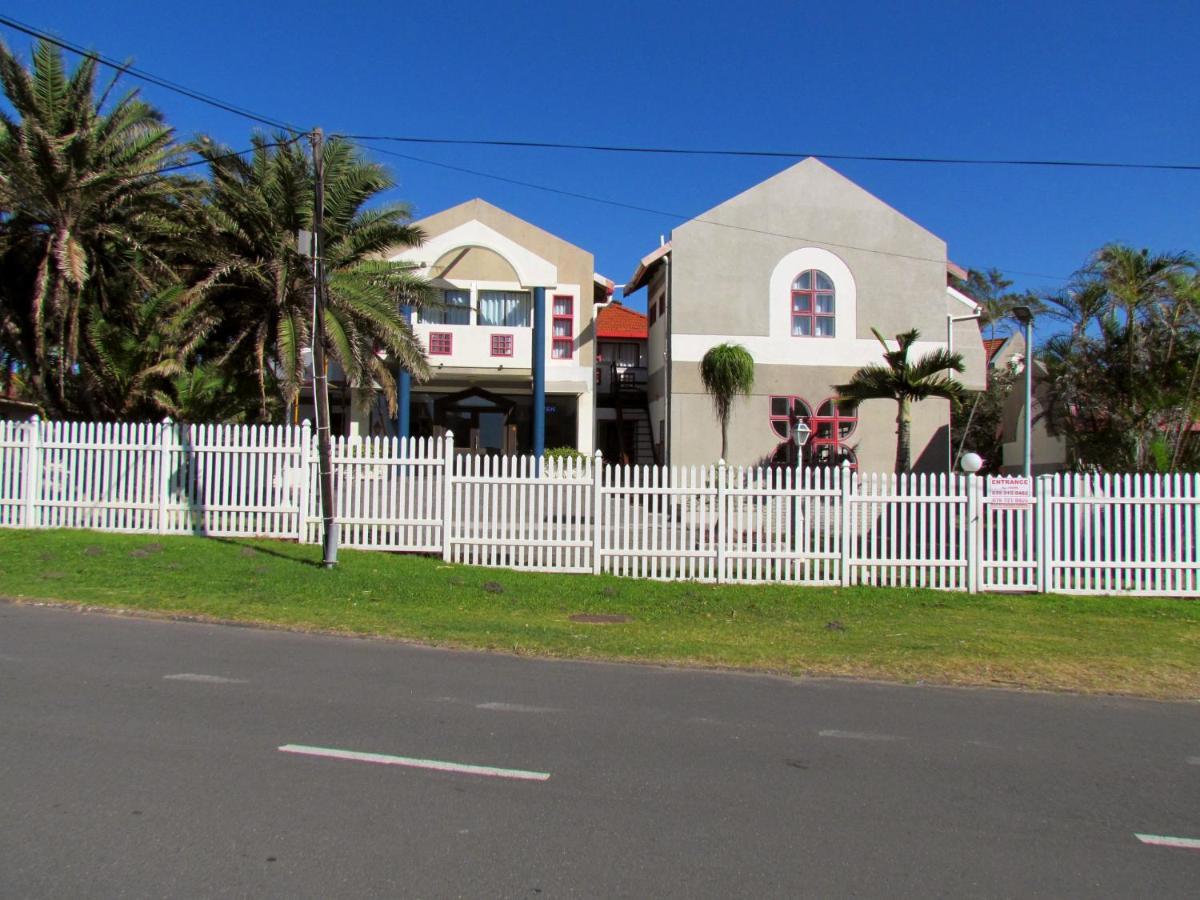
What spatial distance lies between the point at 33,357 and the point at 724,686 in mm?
18405

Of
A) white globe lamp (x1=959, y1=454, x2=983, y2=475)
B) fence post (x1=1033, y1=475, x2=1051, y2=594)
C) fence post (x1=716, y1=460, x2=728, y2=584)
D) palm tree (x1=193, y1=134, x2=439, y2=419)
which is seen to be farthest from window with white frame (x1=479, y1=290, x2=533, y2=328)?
fence post (x1=1033, y1=475, x2=1051, y2=594)

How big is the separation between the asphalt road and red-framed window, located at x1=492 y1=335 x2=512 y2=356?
18.9 m

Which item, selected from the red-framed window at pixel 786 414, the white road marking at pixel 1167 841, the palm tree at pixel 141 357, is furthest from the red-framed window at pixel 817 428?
the white road marking at pixel 1167 841

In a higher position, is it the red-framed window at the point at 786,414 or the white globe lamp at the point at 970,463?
the red-framed window at the point at 786,414

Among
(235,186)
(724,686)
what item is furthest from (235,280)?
(724,686)

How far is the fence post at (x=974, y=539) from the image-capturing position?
534 inches

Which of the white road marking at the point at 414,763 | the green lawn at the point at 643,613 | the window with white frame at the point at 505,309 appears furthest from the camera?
the window with white frame at the point at 505,309

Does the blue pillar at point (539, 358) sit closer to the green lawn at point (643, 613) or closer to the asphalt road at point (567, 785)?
the green lawn at point (643, 613)

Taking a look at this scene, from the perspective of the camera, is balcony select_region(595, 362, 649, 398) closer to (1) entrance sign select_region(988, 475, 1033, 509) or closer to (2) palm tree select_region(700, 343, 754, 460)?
(2) palm tree select_region(700, 343, 754, 460)

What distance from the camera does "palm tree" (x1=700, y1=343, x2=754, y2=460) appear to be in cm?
2503

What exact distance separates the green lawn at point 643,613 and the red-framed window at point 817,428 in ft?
42.9

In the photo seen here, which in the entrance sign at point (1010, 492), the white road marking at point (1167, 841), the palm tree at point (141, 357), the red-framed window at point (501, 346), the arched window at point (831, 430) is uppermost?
the red-framed window at point (501, 346)

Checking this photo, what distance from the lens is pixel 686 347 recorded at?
2598 cm

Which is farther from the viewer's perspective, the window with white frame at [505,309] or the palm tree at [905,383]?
the window with white frame at [505,309]
